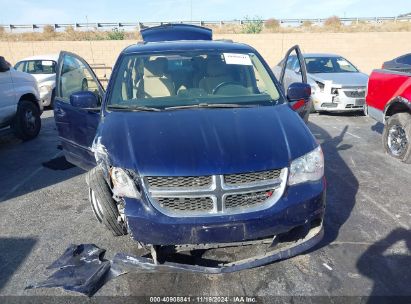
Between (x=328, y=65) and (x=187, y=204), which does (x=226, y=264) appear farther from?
(x=328, y=65)

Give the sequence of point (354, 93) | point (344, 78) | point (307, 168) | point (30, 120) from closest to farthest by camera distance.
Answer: point (307, 168)
point (30, 120)
point (354, 93)
point (344, 78)

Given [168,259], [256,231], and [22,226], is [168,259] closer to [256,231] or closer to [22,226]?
[256,231]

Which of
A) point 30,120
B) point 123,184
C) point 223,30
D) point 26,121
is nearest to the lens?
point 123,184

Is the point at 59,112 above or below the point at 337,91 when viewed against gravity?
above

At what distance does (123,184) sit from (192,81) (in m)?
1.60

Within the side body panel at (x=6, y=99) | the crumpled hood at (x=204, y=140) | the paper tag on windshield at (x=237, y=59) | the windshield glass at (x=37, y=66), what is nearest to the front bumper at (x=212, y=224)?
the crumpled hood at (x=204, y=140)

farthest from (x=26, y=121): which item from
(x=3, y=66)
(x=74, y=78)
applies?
(x=74, y=78)

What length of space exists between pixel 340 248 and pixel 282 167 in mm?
1230

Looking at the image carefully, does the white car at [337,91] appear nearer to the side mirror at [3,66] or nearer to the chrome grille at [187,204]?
the side mirror at [3,66]

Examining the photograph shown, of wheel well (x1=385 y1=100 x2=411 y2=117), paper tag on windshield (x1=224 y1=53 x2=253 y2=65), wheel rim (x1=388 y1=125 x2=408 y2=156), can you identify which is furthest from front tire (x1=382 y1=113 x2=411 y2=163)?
paper tag on windshield (x1=224 y1=53 x2=253 y2=65)

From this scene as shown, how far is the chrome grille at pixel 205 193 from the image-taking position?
8.06 feet

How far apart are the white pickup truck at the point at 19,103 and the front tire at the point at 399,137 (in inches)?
267

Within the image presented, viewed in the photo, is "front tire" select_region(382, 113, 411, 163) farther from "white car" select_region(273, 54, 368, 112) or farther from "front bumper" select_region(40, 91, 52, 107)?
"front bumper" select_region(40, 91, 52, 107)

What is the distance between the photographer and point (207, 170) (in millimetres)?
2465
